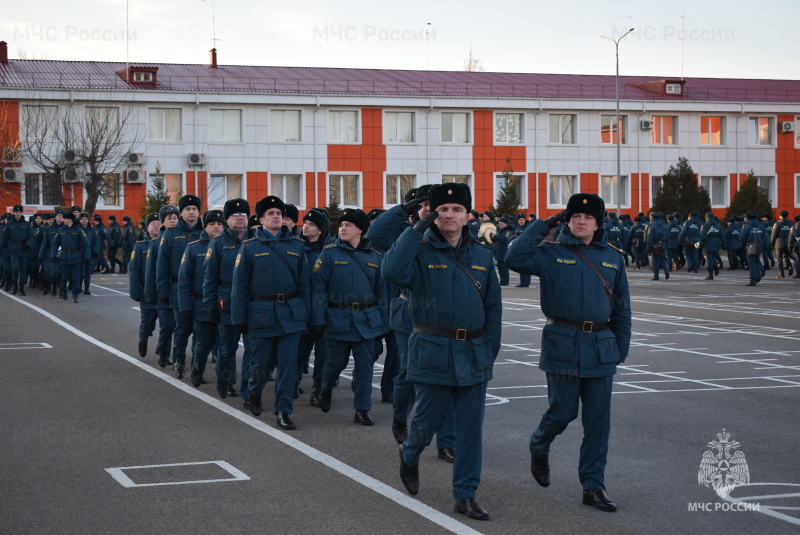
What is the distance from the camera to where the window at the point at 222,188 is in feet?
175

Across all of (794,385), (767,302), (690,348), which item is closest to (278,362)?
(794,385)

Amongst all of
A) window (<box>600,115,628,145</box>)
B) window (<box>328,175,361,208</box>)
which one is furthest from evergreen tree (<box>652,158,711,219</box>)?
window (<box>328,175,361,208</box>)

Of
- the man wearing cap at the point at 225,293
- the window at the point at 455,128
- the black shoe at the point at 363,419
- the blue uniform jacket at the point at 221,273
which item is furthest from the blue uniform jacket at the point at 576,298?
the window at the point at 455,128

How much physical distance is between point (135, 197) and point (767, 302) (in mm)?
35631

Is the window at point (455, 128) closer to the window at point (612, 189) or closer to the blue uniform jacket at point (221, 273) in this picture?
the window at point (612, 189)

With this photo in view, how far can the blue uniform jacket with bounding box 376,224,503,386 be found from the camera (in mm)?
6676

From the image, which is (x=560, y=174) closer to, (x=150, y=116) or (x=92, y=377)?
(x=150, y=116)

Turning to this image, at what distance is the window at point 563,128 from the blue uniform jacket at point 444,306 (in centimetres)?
5153

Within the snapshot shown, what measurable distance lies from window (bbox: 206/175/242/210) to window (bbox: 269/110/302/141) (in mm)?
2672

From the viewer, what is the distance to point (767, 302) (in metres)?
23.8

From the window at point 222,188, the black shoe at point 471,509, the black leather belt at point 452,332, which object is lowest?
the black shoe at point 471,509

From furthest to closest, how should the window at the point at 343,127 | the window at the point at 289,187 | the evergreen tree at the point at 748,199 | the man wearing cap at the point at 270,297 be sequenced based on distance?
the window at the point at 343,127
the window at the point at 289,187
the evergreen tree at the point at 748,199
the man wearing cap at the point at 270,297

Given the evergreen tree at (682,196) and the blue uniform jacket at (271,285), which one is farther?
the evergreen tree at (682,196)

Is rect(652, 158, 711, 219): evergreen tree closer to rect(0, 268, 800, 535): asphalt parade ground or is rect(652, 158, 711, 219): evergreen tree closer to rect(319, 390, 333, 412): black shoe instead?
rect(0, 268, 800, 535): asphalt parade ground
